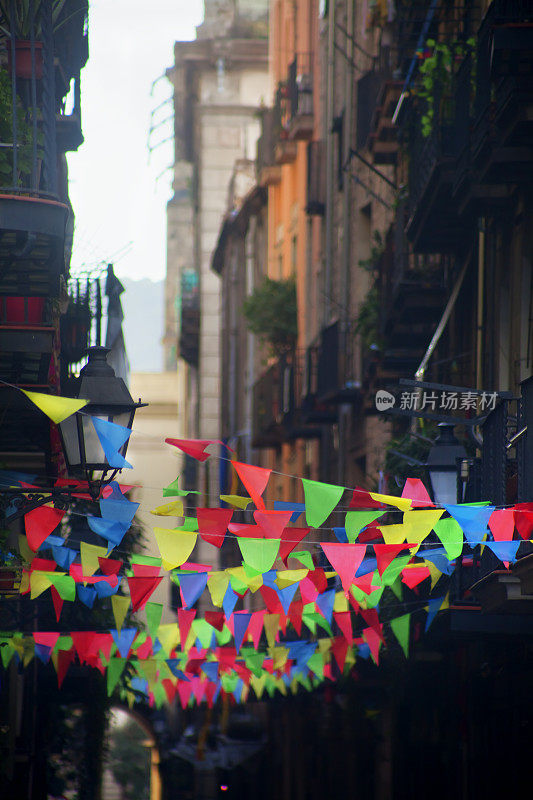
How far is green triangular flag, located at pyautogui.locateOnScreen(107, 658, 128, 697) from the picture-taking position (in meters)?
9.16

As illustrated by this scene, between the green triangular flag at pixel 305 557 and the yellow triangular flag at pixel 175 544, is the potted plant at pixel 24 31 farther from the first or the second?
the yellow triangular flag at pixel 175 544

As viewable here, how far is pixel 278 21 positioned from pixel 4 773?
24.4m

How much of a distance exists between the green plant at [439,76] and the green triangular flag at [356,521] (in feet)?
17.7

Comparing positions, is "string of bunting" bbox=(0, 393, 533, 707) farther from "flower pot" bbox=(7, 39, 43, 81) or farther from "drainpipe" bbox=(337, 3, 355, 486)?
"drainpipe" bbox=(337, 3, 355, 486)

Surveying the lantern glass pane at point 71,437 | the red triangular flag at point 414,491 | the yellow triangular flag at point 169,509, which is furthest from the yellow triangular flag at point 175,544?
the red triangular flag at point 414,491

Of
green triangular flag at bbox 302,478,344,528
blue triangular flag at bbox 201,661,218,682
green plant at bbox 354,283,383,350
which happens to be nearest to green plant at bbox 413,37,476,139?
green plant at bbox 354,283,383,350

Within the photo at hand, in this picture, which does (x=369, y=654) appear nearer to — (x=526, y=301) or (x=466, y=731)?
(x=466, y=731)

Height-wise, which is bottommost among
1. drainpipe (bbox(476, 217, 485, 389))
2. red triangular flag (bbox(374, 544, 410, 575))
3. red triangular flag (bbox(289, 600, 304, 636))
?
red triangular flag (bbox(289, 600, 304, 636))

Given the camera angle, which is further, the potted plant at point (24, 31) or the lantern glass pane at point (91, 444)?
the potted plant at point (24, 31)

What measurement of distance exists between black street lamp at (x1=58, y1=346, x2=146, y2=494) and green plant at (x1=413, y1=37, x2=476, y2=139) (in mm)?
5277

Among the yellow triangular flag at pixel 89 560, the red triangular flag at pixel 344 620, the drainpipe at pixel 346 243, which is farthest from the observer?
the drainpipe at pixel 346 243

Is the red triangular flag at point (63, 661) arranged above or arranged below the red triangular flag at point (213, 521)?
below

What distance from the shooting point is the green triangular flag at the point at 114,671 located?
30.0ft

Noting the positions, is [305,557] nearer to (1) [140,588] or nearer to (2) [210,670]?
(1) [140,588]
